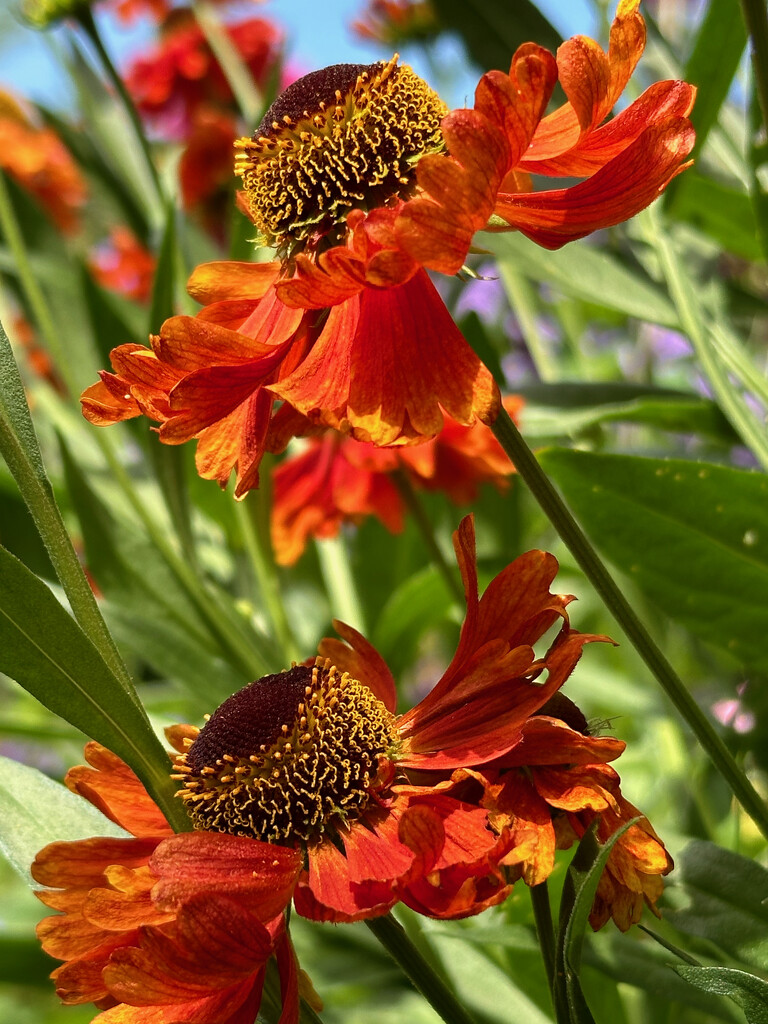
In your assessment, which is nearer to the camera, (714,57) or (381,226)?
(381,226)

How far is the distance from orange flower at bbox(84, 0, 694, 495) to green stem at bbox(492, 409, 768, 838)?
19 millimetres

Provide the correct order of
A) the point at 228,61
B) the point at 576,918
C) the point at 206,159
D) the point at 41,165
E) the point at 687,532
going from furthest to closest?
the point at 41,165 < the point at 206,159 < the point at 228,61 < the point at 687,532 < the point at 576,918

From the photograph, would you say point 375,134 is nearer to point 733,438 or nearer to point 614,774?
point 614,774

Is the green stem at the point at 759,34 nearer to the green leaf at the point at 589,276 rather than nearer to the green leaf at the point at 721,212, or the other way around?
the green leaf at the point at 589,276

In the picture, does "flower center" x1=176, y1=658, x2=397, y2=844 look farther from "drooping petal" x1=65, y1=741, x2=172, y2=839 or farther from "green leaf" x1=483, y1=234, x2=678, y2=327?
"green leaf" x1=483, y1=234, x2=678, y2=327

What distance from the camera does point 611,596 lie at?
1.40ft

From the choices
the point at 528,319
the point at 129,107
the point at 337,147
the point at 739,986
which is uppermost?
the point at 129,107

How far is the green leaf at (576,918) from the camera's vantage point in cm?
37

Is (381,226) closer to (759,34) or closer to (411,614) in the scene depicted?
(759,34)

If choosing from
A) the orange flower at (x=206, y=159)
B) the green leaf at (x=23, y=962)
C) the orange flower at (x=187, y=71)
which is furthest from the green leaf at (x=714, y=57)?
the orange flower at (x=187, y=71)

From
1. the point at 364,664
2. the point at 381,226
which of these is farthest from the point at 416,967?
the point at 381,226

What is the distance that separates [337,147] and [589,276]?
388mm

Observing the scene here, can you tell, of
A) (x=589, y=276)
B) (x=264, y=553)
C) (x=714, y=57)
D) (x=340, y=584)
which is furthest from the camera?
(x=340, y=584)

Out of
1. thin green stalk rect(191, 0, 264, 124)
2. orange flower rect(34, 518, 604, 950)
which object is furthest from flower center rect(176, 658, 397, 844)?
thin green stalk rect(191, 0, 264, 124)
